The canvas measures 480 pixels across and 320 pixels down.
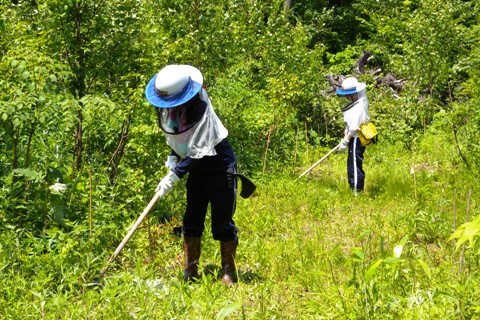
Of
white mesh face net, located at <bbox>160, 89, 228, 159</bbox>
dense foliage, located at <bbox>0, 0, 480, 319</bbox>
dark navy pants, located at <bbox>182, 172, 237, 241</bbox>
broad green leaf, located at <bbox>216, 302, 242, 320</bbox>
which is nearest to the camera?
broad green leaf, located at <bbox>216, 302, 242, 320</bbox>

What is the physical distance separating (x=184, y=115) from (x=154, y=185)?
1769 mm

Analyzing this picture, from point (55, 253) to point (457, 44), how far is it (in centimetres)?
995

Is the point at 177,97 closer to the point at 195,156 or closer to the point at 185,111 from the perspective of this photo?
the point at 185,111

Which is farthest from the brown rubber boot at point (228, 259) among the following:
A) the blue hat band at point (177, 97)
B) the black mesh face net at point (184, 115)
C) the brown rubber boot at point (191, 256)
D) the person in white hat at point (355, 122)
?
the person in white hat at point (355, 122)

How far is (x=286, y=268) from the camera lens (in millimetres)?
4359

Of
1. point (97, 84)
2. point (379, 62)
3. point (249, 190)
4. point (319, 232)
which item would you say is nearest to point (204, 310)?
point (249, 190)


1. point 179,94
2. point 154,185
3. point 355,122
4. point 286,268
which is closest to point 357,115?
point 355,122

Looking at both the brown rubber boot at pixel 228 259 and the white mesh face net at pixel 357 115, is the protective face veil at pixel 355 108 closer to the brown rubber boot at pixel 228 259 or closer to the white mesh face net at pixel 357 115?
the white mesh face net at pixel 357 115

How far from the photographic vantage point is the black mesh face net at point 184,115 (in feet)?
12.6

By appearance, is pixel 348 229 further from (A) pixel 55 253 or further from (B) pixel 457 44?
(B) pixel 457 44

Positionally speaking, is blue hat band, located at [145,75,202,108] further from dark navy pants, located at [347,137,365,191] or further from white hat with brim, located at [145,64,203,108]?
dark navy pants, located at [347,137,365,191]

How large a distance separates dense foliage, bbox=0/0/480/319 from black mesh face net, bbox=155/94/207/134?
0.73 metres

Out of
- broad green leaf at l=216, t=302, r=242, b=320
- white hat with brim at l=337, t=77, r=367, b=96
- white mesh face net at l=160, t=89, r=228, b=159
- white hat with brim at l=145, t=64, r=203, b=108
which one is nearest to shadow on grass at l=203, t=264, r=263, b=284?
white mesh face net at l=160, t=89, r=228, b=159

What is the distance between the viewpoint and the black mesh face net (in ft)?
12.6
